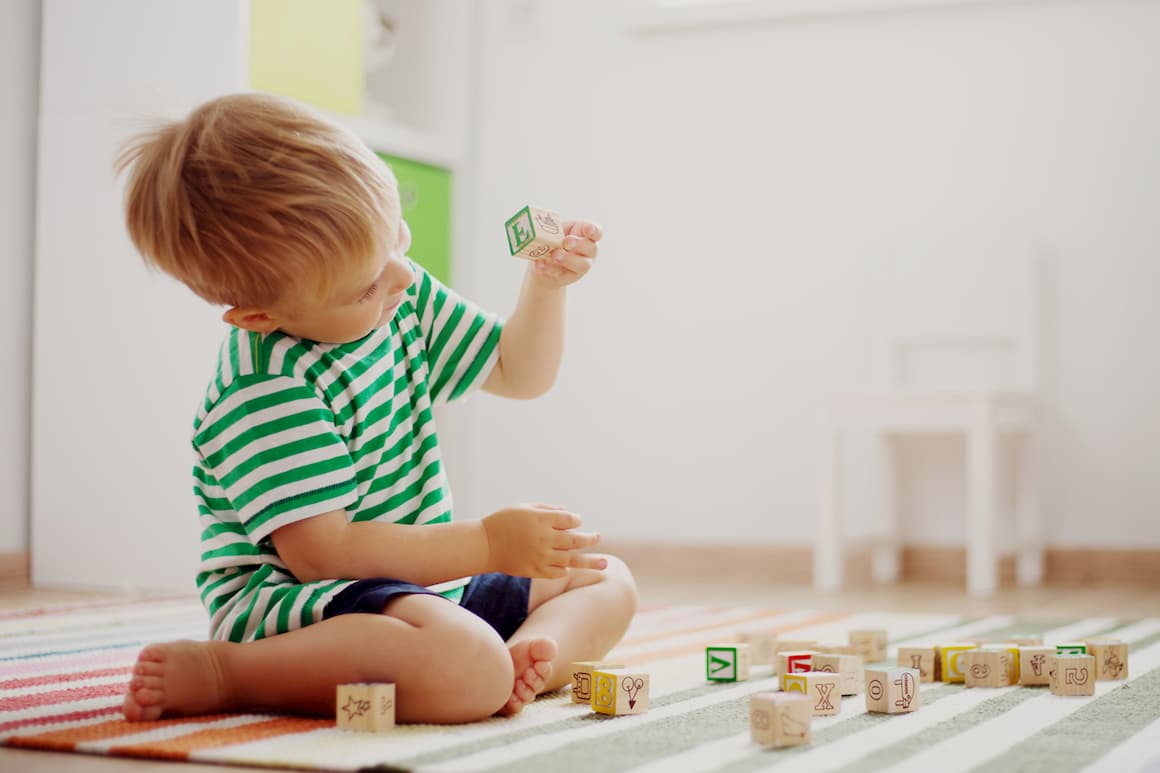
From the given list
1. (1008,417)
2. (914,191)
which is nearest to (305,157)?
(1008,417)

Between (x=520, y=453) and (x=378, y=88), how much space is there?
0.81 meters

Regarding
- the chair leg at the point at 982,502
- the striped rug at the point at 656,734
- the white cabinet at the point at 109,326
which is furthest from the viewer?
the chair leg at the point at 982,502

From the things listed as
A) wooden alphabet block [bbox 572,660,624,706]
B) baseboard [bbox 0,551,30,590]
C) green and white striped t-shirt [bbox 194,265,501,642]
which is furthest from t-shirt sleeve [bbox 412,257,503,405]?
baseboard [bbox 0,551,30,590]

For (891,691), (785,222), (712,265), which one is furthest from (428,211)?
(891,691)

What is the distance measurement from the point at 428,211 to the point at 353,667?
5.91ft

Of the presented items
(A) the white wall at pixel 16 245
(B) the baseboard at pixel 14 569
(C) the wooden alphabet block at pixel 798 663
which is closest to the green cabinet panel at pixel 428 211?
(A) the white wall at pixel 16 245

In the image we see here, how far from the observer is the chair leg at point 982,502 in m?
2.29

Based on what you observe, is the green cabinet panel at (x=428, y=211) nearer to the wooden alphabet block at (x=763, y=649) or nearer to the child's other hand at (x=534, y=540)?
the wooden alphabet block at (x=763, y=649)

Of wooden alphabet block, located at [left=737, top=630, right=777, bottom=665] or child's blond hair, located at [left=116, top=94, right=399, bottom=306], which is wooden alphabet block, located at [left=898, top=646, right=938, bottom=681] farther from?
child's blond hair, located at [left=116, top=94, right=399, bottom=306]

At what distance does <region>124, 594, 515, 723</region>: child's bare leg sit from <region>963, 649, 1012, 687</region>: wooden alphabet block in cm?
42

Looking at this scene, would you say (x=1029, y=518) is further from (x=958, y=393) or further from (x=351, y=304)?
(x=351, y=304)

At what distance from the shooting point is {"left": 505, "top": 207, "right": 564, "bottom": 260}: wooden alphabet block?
1.09m

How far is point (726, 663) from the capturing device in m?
1.24

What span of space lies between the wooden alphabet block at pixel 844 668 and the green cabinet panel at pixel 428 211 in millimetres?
1565
